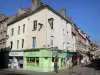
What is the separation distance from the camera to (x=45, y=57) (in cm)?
2553

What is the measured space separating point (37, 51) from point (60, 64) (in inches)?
226

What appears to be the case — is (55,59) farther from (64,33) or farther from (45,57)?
(64,33)

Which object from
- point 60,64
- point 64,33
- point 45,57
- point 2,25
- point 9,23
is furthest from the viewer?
point 2,25

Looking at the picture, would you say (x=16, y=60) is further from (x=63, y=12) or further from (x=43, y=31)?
(x=63, y=12)

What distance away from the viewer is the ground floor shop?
99.8 feet

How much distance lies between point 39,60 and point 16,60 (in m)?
7.83

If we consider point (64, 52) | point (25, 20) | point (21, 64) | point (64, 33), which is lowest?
point (21, 64)

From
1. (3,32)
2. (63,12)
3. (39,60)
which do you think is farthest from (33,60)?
(3,32)

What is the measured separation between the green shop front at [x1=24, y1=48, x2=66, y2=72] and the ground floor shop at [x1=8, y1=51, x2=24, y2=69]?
69.3 inches

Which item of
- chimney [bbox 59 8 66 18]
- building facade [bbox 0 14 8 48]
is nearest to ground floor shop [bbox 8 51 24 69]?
building facade [bbox 0 14 8 48]

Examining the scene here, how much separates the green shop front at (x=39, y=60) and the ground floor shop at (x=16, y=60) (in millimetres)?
1761

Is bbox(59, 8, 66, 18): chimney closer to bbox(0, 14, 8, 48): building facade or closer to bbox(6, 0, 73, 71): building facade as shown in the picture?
bbox(6, 0, 73, 71): building facade

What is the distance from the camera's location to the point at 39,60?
25953 millimetres

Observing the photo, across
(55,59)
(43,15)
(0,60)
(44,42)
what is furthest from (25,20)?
(0,60)
